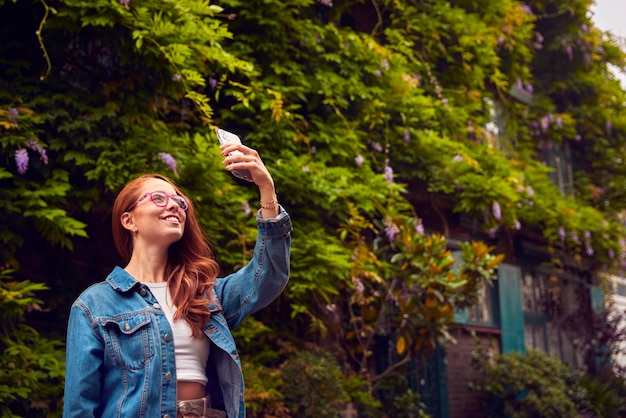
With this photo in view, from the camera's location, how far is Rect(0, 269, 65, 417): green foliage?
502 cm

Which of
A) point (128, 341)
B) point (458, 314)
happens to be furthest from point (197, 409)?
point (458, 314)

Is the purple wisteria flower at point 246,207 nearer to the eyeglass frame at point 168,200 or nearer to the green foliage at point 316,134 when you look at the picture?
the green foliage at point 316,134

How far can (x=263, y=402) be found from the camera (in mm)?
6484

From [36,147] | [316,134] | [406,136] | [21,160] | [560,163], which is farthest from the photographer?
[560,163]

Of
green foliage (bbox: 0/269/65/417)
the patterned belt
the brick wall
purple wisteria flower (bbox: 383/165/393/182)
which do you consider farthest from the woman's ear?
the brick wall

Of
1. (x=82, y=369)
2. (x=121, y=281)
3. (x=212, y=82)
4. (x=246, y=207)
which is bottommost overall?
(x=82, y=369)

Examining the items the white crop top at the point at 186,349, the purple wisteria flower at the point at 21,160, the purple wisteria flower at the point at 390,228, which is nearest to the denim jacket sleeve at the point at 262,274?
the white crop top at the point at 186,349

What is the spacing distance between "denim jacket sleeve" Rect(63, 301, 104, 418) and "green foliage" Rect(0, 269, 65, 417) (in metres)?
2.52

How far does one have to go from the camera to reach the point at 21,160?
5332 millimetres

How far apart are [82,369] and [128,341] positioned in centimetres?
18

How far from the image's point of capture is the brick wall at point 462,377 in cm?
1037

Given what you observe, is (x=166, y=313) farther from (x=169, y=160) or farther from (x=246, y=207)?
(x=246, y=207)

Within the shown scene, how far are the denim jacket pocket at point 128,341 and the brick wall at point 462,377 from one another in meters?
8.16

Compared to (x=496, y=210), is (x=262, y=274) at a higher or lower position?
lower
